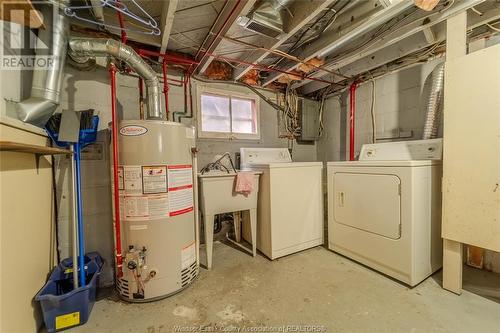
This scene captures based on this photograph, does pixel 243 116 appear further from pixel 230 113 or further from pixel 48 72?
pixel 48 72

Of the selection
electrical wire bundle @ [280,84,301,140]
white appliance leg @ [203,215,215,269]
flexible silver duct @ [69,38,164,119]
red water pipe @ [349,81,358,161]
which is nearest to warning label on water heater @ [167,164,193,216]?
white appliance leg @ [203,215,215,269]

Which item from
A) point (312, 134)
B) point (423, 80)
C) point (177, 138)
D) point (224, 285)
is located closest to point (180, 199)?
point (177, 138)

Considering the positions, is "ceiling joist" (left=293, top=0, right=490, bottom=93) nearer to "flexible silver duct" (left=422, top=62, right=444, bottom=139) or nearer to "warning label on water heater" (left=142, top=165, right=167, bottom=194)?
"flexible silver duct" (left=422, top=62, right=444, bottom=139)

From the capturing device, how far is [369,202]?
1.93 m

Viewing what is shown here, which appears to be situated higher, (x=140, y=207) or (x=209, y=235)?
(x=140, y=207)

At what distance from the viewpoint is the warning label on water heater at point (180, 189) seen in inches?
63.5

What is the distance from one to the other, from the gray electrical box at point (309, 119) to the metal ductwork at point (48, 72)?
274cm

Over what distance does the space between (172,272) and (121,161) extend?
93 centimetres

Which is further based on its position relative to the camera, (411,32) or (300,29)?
(300,29)

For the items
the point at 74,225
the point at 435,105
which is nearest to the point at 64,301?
the point at 74,225

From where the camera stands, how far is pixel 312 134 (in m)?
3.29

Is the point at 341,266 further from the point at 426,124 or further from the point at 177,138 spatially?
the point at 177,138

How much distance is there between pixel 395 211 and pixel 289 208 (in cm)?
94

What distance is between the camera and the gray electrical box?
3204 mm
